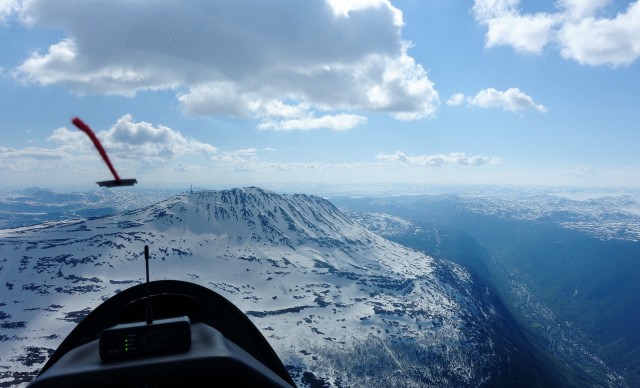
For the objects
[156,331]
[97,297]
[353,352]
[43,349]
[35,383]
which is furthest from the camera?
[97,297]

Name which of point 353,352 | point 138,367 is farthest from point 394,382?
point 138,367

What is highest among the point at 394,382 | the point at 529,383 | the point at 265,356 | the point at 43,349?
the point at 265,356

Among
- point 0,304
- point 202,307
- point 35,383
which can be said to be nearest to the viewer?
point 35,383

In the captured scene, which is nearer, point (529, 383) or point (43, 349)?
point (43, 349)

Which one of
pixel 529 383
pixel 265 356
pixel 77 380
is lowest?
pixel 529 383

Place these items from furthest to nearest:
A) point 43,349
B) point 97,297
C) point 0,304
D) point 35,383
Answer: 1. point 97,297
2. point 0,304
3. point 43,349
4. point 35,383

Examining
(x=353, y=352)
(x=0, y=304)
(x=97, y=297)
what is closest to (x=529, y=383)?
(x=353, y=352)

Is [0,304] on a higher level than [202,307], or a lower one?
lower

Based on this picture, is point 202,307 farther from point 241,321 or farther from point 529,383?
point 529,383

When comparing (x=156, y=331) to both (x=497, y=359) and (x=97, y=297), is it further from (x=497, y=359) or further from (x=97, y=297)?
(x=97, y=297)
